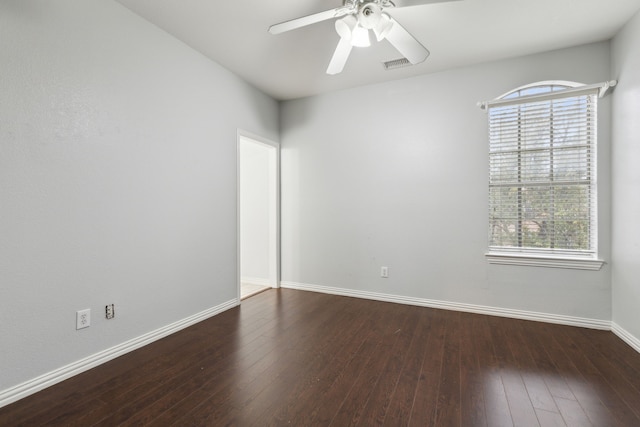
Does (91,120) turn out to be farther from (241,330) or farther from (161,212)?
(241,330)

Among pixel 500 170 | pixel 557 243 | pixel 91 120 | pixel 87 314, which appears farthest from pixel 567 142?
pixel 87 314

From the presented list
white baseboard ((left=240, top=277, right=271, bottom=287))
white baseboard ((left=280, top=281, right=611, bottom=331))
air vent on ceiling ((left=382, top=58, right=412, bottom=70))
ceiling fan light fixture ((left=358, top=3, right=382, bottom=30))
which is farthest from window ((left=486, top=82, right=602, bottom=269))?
white baseboard ((left=240, top=277, right=271, bottom=287))

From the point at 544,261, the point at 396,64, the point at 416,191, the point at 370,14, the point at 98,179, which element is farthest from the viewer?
the point at 416,191

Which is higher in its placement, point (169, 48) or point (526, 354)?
point (169, 48)

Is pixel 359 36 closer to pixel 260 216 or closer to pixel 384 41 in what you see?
pixel 384 41

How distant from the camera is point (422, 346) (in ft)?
8.23

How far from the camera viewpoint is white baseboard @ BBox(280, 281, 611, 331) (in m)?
2.87

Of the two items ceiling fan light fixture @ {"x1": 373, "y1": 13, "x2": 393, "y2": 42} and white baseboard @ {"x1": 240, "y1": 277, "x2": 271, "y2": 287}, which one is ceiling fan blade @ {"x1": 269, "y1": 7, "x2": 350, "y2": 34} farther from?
white baseboard @ {"x1": 240, "y1": 277, "x2": 271, "y2": 287}

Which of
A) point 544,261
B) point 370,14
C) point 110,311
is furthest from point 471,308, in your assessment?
point 110,311

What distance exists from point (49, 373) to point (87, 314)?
1.25 feet

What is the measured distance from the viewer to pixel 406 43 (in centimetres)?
210

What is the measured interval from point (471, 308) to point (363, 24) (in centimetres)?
294

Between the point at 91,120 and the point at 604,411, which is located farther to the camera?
the point at 91,120

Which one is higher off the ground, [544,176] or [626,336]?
[544,176]
